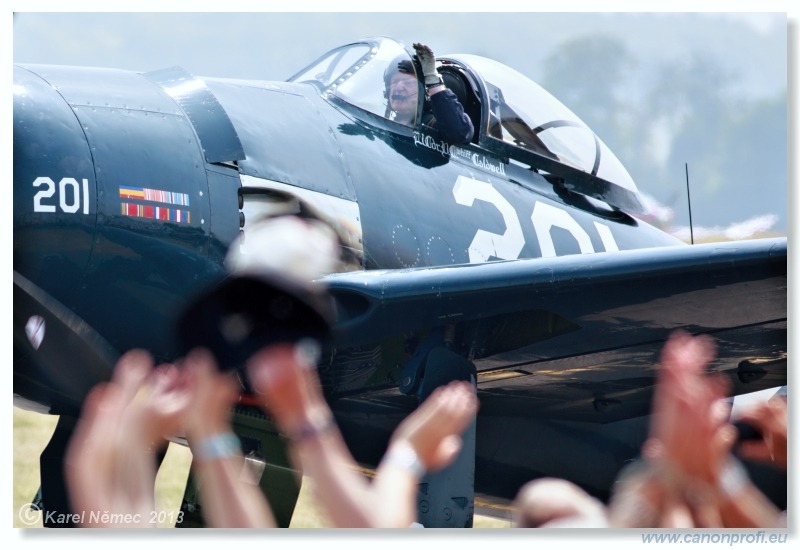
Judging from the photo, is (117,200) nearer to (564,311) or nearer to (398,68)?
(398,68)

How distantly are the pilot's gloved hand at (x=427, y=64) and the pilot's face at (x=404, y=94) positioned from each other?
0.05 m

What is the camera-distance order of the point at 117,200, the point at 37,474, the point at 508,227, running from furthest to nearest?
the point at 508,227
the point at 37,474
the point at 117,200

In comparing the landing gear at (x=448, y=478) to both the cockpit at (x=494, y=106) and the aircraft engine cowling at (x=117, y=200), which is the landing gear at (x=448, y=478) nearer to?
the aircraft engine cowling at (x=117, y=200)

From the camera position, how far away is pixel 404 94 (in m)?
4.90

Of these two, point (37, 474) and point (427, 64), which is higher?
point (427, 64)

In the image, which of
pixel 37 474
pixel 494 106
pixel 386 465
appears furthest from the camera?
pixel 494 106

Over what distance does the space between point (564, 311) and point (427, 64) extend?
1136mm

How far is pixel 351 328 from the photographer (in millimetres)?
4301

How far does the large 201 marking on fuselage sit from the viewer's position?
Answer: 4.87 metres

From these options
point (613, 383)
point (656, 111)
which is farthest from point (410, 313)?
point (656, 111)

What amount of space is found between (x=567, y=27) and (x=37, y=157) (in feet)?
6.44

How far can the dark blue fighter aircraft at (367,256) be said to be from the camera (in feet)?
13.3

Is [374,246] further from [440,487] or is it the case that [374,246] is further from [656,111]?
[656,111]

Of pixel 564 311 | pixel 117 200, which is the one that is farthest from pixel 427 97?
pixel 117 200
